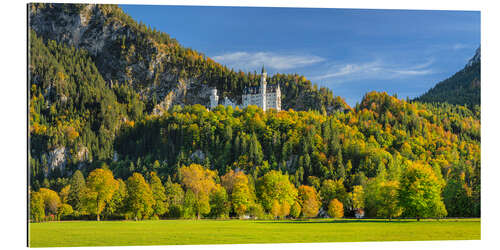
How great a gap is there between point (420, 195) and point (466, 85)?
572 centimetres

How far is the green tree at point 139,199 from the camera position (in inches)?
1094

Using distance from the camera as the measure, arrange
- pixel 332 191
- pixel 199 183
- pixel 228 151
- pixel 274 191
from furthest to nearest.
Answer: pixel 228 151 < pixel 199 183 < pixel 332 191 < pixel 274 191

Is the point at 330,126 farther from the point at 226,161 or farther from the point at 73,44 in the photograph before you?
the point at 73,44

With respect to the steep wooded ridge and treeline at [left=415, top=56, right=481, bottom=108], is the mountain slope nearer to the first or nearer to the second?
treeline at [left=415, top=56, right=481, bottom=108]

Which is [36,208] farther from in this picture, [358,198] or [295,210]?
[358,198]

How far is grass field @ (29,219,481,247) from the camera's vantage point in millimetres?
18484

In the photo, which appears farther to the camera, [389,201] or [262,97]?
[262,97]

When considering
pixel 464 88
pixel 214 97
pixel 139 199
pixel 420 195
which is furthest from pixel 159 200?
pixel 214 97

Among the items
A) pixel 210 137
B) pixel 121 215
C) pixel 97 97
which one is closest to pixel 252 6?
pixel 121 215

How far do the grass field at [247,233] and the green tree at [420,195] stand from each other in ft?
3.30

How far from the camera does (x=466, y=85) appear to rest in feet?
83.7

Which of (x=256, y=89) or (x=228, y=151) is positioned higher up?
(x=256, y=89)

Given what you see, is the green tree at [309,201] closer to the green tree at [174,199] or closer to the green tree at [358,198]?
the green tree at [358,198]
